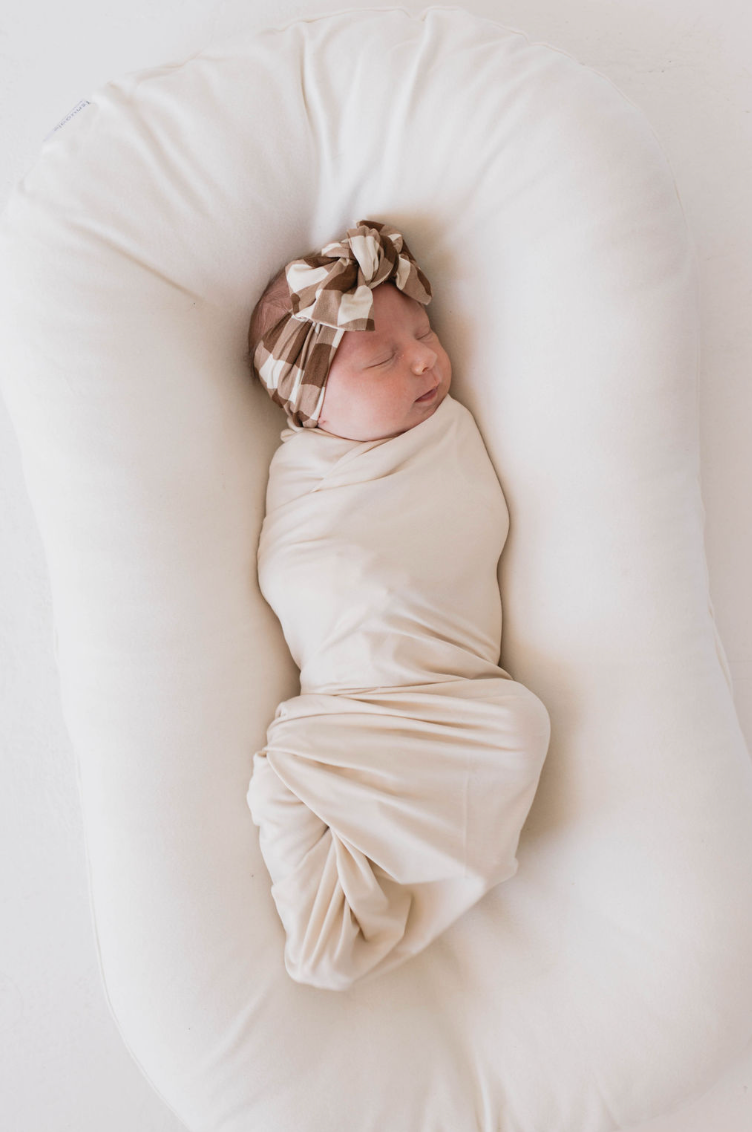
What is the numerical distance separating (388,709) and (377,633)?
0.11 metres

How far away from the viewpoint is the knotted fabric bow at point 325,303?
3.94 feet

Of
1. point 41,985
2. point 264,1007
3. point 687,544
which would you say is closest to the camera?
point 264,1007

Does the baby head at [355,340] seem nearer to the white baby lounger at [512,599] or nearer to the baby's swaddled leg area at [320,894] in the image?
the white baby lounger at [512,599]

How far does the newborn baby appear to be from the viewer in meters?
1.12

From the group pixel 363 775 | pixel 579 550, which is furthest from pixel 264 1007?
pixel 579 550

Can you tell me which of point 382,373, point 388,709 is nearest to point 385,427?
point 382,373

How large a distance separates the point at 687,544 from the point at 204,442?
0.72m

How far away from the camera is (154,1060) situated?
43.6 inches

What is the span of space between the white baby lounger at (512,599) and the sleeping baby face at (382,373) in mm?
139

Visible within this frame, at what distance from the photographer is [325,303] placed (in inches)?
47.2

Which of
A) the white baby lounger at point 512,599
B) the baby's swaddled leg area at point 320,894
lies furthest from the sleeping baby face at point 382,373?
the baby's swaddled leg area at point 320,894

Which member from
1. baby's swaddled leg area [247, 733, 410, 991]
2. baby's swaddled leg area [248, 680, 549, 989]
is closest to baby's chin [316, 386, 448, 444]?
baby's swaddled leg area [248, 680, 549, 989]

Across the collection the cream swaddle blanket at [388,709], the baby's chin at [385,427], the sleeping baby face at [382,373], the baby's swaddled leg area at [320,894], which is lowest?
the baby's swaddled leg area at [320,894]

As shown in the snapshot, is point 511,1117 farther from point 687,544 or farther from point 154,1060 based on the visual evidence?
point 687,544
